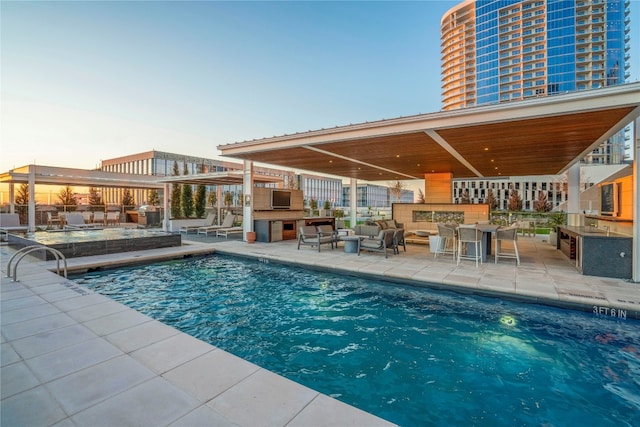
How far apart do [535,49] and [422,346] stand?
2783 inches

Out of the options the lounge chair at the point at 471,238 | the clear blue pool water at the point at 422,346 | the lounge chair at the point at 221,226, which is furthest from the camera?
the lounge chair at the point at 221,226

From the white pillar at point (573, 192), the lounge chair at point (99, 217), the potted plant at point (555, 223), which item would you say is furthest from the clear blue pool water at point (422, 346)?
the lounge chair at point (99, 217)

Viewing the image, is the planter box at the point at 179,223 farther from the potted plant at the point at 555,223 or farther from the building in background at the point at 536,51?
the building in background at the point at 536,51

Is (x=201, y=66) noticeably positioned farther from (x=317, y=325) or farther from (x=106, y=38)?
(x=317, y=325)

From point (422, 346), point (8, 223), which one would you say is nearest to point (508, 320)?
point (422, 346)

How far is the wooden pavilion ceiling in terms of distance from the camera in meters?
5.20

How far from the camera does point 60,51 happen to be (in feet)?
27.7

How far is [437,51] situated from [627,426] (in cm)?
8682

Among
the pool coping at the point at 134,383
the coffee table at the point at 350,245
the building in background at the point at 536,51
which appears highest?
the building in background at the point at 536,51

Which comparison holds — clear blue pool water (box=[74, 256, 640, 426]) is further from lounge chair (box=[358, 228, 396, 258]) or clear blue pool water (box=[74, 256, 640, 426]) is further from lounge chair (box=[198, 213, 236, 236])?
lounge chair (box=[198, 213, 236, 236])

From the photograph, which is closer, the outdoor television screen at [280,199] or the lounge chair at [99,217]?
the outdoor television screen at [280,199]

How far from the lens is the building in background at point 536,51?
159 feet

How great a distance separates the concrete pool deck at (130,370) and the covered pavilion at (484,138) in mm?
3040

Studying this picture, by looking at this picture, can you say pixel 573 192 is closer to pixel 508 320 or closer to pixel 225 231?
pixel 508 320
